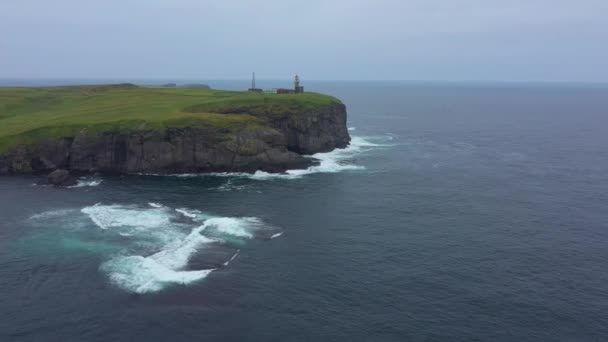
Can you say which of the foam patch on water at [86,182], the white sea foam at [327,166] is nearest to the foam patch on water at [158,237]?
the foam patch on water at [86,182]

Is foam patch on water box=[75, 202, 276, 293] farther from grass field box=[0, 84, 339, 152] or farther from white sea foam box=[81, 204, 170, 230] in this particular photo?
grass field box=[0, 84, 339, 152]

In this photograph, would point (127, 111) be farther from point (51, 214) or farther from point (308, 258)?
point (308, 258)

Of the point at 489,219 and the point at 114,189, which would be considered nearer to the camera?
the point at 489,219

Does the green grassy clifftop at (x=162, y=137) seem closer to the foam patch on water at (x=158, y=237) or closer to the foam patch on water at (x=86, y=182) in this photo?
the foam patch on water at (x=86, y=182)

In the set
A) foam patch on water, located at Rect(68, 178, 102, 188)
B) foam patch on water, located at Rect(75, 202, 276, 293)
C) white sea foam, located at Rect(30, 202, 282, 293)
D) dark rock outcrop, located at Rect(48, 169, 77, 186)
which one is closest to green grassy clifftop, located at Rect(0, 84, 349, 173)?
foam patch on water, located at Rect(68, 178, 102, 188)

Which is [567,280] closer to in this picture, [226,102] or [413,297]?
[413,297]

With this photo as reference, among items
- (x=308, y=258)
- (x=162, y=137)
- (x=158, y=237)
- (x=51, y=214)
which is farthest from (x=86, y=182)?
(x=308, y=258)

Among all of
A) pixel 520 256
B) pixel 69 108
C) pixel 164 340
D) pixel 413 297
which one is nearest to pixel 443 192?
pixel 520 256
